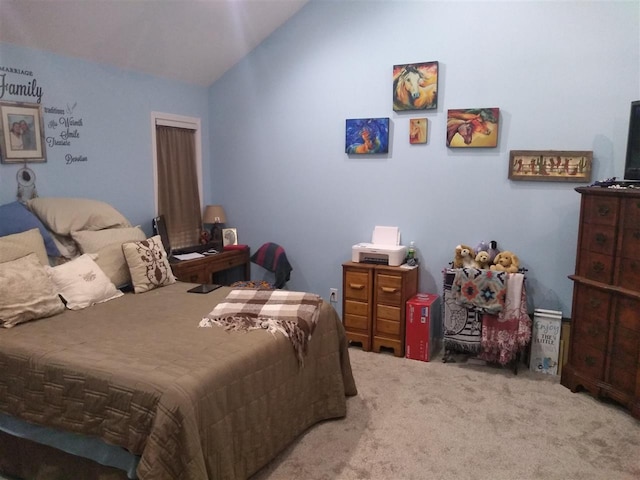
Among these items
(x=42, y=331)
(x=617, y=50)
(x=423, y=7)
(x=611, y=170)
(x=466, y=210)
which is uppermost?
(x=423, y=7)

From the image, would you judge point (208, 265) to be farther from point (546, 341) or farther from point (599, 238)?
point (599, 238)

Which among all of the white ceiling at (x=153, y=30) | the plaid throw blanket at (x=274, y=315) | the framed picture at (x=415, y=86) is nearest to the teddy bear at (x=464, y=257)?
the framed picture at (x=415, y=86)

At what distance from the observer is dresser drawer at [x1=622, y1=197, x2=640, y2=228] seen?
2707mm

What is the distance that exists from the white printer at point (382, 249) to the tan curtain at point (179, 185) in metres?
1.61

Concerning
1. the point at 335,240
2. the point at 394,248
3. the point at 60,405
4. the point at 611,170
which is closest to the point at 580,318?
the point at 611,170

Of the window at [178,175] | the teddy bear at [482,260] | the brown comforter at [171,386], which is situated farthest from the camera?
the window at [178,175]

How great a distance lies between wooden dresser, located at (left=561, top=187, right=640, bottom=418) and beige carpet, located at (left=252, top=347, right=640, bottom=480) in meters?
0.15

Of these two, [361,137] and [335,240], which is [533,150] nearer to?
[361,137]

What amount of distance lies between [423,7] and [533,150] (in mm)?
1397

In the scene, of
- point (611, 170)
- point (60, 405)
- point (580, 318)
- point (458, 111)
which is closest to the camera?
point (60, 405)

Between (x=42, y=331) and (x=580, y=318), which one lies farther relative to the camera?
(x=580, y=318)

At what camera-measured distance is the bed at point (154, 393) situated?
1.80 metres

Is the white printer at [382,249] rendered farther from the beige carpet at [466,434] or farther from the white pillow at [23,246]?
the white pillow at [23,246]

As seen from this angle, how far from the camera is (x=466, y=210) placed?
12.4 feet
